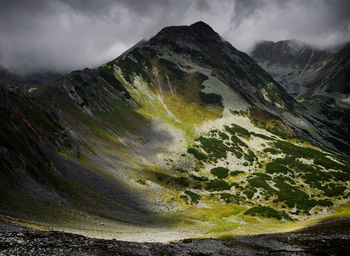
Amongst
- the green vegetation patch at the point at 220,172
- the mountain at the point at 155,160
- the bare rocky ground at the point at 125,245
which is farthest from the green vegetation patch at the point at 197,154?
the bare rocky ground at the point at 125,245

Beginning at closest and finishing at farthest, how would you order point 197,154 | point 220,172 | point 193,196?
point 193,196
point 220,172
point 197,154

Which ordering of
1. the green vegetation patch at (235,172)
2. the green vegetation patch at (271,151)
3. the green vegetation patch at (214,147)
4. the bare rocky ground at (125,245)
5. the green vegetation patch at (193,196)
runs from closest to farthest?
the bare rocky ground at (125,245) < the green vegetation patch at (193,196) < the green vegetation patch at (235,172) < the green vegetation patch at (214,147) < the green vegetation patch at (271,151)

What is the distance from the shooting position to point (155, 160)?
77375mm

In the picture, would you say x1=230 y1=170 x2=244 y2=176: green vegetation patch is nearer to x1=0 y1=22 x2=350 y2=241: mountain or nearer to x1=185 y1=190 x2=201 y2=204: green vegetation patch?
x1=0 y1=22 x2=350 y2=241: mountain

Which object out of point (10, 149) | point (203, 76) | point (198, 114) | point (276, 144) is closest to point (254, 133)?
point (276, 144)

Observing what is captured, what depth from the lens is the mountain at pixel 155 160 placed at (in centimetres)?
3225

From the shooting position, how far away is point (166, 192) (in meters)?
59.5

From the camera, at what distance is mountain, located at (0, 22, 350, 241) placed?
106 ft

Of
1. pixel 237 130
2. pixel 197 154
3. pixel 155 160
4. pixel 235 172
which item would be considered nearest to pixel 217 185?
pixel 235 172

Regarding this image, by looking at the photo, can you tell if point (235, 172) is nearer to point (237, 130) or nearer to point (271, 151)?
point (271, 151)

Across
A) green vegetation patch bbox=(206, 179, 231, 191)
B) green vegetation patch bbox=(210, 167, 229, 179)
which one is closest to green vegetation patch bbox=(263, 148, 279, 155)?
green vegetation patch bbox=(210, 167, 229, 179)

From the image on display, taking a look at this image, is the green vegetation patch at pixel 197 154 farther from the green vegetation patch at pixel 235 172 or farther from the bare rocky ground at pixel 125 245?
the bare rocky ground at pixel 125 245

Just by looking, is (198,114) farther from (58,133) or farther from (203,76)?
(58,133)

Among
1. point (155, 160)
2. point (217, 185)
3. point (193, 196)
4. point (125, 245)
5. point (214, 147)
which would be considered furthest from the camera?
point (214, 147)
